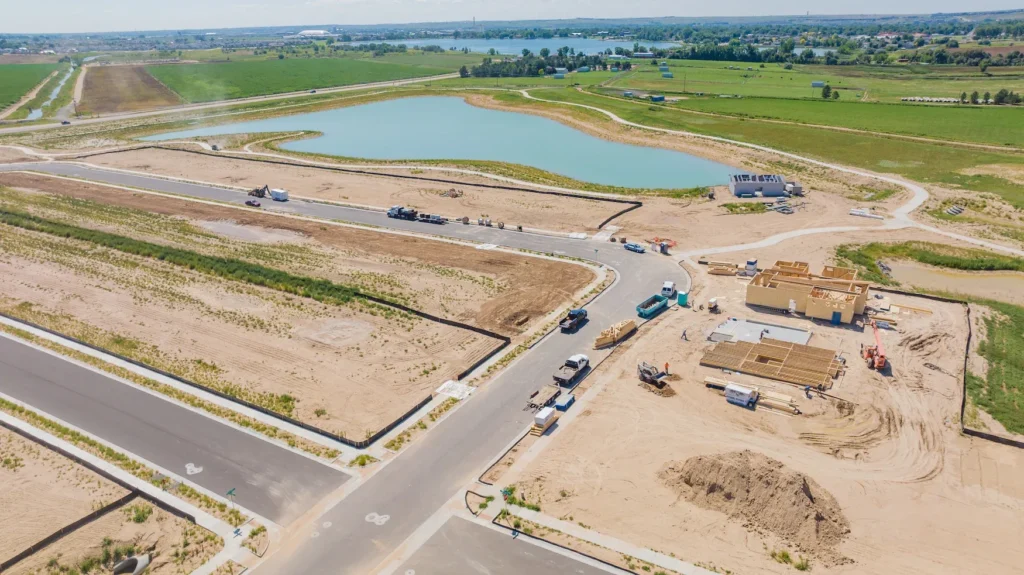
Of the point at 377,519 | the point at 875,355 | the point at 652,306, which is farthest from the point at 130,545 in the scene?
the point at 875,355

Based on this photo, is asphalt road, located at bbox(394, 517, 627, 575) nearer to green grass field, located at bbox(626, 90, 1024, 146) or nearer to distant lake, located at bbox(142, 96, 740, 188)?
distant lake, located at bbox(142, 96, 740, 188)

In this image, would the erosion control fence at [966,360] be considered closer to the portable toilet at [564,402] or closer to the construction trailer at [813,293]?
the construction trailer at [813,293]

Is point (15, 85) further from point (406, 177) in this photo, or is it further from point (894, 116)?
point (894, 116)

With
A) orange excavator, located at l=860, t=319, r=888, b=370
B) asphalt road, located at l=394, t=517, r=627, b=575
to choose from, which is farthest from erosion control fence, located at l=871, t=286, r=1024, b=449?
asphalt road, located at l=394, t=517, r=627, b=575

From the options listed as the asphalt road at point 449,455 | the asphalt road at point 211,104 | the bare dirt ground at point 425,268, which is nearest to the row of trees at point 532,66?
the asphalt road at point 211,104

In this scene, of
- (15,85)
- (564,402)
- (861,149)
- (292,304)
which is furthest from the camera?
(15,85)

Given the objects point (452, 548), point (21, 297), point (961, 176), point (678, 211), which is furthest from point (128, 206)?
point (961, 176)
